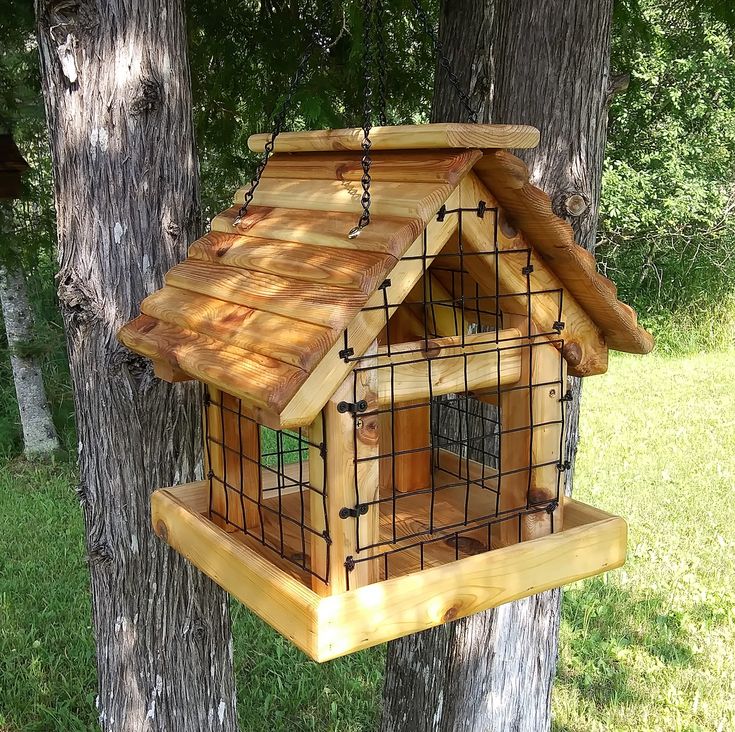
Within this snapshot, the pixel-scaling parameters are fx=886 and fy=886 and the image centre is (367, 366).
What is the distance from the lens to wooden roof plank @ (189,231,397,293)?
144 centimetres

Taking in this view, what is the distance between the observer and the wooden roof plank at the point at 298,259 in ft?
4.71

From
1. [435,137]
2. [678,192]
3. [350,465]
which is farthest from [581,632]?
[678,192]

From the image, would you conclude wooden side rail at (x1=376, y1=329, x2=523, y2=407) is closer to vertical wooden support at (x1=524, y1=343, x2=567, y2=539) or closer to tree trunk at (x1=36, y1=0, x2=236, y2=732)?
vertical wooden support at (x1=524, y1=343, x2=567, y2=539)

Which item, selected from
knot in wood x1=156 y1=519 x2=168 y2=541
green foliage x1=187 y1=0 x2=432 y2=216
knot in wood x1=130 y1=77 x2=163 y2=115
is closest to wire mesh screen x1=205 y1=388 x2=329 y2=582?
knot in wood x1=156 y1=519 x2=168 y2=541

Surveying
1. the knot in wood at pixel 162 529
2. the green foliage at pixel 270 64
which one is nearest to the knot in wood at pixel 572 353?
the knot in wood at pixel 162 529

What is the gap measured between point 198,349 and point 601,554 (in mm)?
919

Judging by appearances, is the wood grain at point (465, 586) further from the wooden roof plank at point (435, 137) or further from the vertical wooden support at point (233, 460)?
the wooden roof plank at point (435, 137)

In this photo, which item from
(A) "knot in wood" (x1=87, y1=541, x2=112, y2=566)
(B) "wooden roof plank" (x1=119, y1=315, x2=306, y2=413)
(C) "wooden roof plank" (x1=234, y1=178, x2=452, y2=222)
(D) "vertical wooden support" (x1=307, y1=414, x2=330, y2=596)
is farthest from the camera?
(A) "knot in wood" (x1=87, y1=541, x2=112, y2=566)

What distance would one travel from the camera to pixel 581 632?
4.30 m

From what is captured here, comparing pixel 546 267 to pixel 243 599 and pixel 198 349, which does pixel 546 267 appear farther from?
pixel 243 599

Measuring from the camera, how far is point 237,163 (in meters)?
3.47

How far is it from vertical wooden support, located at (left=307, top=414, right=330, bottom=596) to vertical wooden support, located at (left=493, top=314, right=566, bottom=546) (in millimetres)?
438

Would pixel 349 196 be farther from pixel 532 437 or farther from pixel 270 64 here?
pixel 270 64

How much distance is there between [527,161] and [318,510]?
144 cm
